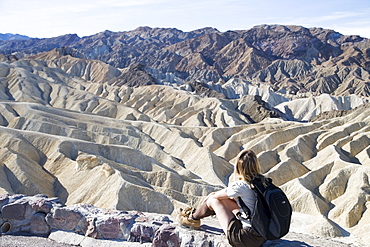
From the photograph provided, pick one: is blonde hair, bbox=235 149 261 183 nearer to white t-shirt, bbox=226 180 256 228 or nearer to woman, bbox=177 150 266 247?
woman, bbox=177 150 266 247

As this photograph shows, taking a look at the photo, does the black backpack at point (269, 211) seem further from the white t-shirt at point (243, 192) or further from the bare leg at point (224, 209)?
the bare leg at point (224, 209)

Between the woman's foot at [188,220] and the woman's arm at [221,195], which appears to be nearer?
the woman's arm at [221,195]

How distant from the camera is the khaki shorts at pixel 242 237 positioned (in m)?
6.68

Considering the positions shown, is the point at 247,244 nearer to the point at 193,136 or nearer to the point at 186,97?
the point at 193,136

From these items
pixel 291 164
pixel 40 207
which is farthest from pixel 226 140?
pixel 40 207

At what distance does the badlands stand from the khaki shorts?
22193mm

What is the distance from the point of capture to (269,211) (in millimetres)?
6395

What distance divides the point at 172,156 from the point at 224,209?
48.7m

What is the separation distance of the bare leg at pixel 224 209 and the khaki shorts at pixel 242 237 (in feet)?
0.55

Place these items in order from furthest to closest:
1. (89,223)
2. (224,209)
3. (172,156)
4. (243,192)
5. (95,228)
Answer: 1. (172,156)
2. (89,223)
3. (95,228)
4. (224,209)
5. (243,192)

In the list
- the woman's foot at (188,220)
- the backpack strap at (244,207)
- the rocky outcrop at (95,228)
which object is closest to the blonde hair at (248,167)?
the backpack strap at (244,207)

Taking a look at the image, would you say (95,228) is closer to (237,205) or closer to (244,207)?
(237,205)

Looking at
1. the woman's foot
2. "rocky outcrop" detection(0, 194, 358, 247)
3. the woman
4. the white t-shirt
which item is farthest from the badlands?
the white t-shirt

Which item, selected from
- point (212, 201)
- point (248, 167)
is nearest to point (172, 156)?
point (212, 201)
